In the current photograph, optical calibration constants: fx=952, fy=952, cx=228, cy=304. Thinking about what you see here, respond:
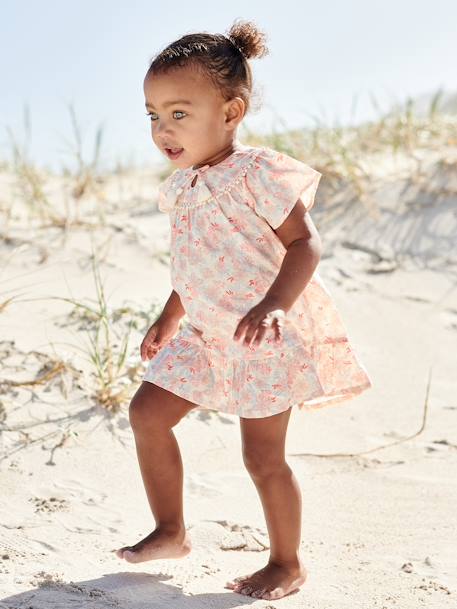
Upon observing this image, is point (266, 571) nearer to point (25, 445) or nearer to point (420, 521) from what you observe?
point (420, 521)

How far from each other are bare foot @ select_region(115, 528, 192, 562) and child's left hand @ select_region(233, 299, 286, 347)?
0.64 meters

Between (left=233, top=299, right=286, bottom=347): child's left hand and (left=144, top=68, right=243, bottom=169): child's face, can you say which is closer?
(left=233, top=299, right=286, bottom=347): child's left hand

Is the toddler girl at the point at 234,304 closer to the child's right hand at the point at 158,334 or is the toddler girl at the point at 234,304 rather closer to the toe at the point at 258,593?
the toe at the point at 258,593

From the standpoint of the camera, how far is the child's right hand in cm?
282

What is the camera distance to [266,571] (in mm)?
2531

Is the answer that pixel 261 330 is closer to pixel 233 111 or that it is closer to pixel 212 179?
pixel 212 179

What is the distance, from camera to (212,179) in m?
2.58

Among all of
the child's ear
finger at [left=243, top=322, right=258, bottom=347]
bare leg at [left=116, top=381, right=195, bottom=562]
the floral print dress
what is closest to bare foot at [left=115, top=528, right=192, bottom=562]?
bare leg at [left=116, top=381, right=195, bottom=562]

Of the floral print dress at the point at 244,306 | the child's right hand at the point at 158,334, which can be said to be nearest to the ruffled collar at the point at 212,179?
the floral print dress at the point at 244,306

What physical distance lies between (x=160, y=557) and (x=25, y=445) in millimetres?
954

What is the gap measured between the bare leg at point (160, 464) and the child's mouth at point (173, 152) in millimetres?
619

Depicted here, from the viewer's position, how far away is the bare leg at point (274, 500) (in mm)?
2471

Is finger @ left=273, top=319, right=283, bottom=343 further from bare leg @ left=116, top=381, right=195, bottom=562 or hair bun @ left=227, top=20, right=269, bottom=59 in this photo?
hair bun @ left=227, top=20, right=269, bottom=59

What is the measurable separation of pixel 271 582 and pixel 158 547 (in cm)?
31
